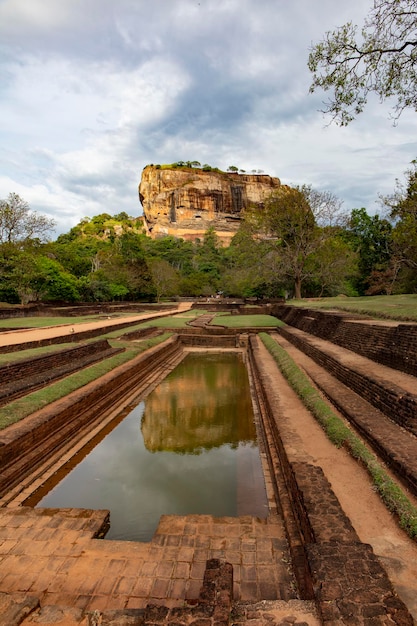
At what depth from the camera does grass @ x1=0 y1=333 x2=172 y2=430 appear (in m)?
6.02

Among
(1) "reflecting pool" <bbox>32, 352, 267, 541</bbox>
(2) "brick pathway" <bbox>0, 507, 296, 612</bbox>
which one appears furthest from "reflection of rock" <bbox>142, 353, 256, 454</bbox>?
(2) "brick pathway" <bbox>0, 507, 296, 612</bbox>

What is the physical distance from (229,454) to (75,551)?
135 inches

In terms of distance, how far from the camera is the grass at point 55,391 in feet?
19.8

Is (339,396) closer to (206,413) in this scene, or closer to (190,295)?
(206,413)

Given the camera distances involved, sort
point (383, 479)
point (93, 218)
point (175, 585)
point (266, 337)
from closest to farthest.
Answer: point (175, 585) → point (383, 479) → point (266, 337) → point (93, 218)

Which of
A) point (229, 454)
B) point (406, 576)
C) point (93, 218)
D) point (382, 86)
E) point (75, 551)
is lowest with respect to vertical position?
point (229, 454)

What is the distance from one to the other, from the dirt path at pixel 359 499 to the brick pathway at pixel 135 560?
0.76m

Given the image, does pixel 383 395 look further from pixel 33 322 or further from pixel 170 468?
pixel 33 322

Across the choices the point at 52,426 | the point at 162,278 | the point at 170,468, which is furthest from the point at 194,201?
the point at 170,468

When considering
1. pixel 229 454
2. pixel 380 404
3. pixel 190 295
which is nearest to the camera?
pixel 380 404

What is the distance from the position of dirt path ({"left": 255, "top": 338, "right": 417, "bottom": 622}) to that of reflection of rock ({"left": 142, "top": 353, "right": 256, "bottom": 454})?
141 centimetres

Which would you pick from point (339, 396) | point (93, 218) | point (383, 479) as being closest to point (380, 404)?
point (339, 396)

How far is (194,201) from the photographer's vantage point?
10156 cm

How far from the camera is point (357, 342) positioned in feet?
33.2
